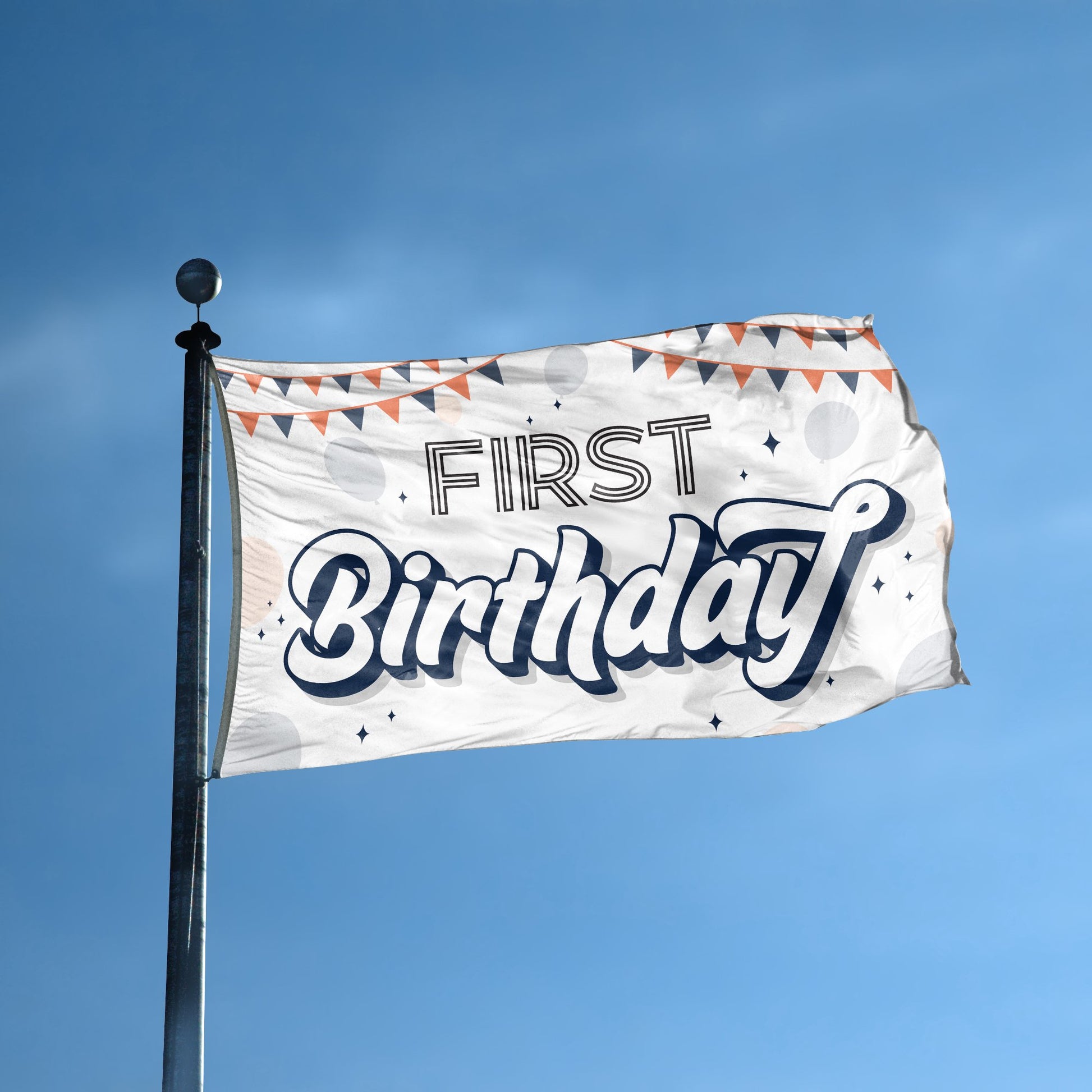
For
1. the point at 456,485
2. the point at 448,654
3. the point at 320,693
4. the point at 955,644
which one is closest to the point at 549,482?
the point at 456,485

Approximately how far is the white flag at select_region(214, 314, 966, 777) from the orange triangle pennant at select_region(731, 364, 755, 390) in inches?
0.9

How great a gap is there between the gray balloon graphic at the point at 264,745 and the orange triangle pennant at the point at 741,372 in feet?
16.8

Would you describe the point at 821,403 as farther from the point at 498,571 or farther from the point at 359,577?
the point at 359,577

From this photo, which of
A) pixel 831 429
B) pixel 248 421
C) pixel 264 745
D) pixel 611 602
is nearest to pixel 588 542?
pixel 611 602

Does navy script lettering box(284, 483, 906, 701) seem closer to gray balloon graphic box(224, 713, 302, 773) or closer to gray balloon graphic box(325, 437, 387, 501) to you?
gray balloon graphic box(325, 437, 387, 501)

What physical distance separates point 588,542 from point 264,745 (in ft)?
11.0

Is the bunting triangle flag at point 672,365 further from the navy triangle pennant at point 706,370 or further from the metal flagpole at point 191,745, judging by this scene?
the metal flagpole at point 191,745

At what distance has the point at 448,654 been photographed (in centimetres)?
1195

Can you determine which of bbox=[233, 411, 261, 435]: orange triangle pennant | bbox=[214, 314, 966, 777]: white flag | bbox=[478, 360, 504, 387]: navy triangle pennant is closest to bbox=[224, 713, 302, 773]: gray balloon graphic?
bbox=[214, 314, 966, 777]: white flag

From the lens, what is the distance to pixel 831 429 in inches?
511

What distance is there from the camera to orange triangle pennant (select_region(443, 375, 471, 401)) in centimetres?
1284

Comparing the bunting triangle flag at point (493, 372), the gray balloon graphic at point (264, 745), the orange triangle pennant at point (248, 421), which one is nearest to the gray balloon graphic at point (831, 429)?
the bunting triangle flag at point (493, 372)

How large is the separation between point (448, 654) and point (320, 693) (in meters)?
1.15

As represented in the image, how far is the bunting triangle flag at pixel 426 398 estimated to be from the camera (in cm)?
1280
